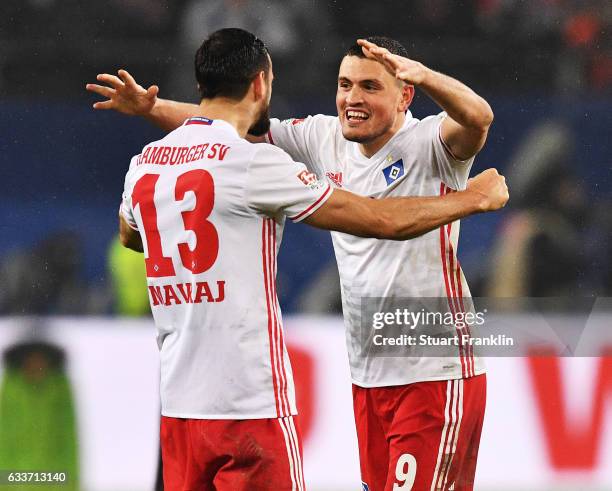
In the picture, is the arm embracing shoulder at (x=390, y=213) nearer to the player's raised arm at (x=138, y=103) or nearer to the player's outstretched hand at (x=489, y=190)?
the player's outstretched hand at (x=489, y=190)

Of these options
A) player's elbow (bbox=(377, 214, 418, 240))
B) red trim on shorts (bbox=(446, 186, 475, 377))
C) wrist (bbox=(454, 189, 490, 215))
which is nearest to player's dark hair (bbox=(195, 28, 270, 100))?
player's elbow (bbox=(377, 214, 418, 240))

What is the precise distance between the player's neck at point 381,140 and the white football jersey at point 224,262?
0.69 metres

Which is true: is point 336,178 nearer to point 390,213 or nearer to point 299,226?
point 390,213

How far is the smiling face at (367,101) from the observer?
3.10 meters

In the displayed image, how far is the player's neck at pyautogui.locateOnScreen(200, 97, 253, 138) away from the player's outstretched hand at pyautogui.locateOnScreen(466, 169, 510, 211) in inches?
22.8

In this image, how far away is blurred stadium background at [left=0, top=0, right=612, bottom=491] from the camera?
4145 mm

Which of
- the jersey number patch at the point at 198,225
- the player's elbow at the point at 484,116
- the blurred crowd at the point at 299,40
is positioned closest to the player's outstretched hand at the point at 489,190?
the player's elbow at the point at 484,116

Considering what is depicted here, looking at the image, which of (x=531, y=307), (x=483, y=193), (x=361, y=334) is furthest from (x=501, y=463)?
(x=483, y=193)

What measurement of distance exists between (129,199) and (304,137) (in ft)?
2.97

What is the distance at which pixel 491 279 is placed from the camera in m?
4.25

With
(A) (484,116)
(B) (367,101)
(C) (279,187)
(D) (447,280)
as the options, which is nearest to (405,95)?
(B) (367,101)

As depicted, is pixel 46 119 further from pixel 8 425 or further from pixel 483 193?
pixel 483 193

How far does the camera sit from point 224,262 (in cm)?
242

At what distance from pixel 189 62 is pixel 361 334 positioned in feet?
5.44
